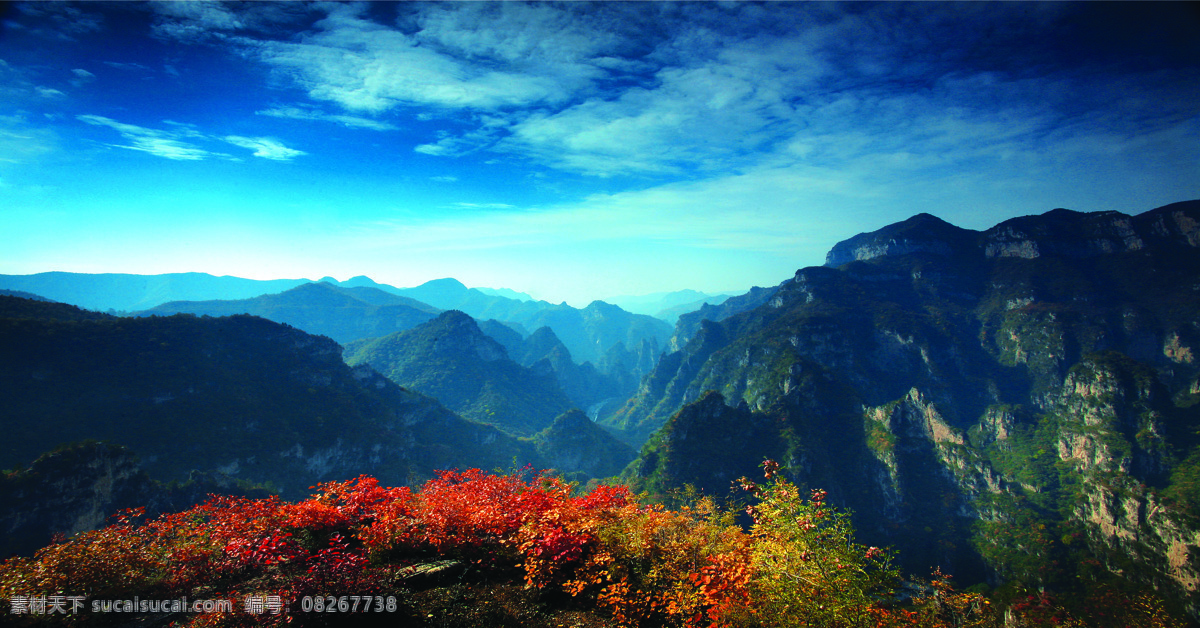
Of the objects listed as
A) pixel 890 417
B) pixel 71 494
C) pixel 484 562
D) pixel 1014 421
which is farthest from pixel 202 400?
pixel 1014 421

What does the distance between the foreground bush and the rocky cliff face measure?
117611 mm

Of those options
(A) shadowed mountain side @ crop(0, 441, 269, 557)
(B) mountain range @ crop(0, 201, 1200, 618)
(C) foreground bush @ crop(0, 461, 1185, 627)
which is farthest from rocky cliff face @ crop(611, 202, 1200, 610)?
(C) foreground bush @ crop(0, 461, 1185, 627)

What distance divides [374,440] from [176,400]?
4357 cm

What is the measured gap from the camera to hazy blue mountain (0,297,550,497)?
67.3 meters

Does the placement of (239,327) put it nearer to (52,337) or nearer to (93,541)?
(52,337)

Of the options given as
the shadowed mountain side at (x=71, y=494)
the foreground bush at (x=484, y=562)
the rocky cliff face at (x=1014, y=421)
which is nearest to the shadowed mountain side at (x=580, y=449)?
the rocky cliff face at (x=1014, y=421)

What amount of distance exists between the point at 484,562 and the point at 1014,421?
197m

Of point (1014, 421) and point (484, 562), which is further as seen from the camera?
point (1014, 421)

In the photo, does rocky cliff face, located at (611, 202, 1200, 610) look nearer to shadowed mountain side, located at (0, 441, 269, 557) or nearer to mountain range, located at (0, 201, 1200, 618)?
mountain range, located at (0, 201, 1200, 618)

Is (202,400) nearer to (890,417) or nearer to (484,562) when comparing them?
(484,562)

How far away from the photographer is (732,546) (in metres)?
10.2

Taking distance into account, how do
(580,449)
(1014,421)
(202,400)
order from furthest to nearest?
(580,449)
(1014,421)
(202,400)

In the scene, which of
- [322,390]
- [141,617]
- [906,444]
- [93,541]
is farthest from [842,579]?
[906,444]

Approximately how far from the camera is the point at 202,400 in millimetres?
85312
